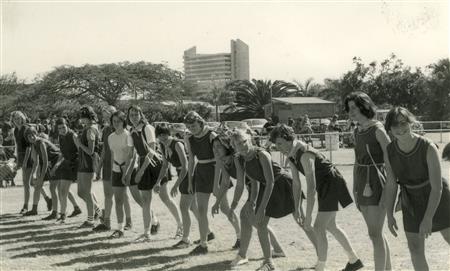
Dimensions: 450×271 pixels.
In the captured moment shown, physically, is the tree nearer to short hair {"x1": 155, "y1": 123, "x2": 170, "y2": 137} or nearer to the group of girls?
the group of girls

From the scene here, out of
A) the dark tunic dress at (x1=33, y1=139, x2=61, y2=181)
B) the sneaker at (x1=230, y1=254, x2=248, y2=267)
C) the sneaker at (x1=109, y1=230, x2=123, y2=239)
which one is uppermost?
the dark tunic dress at (x1=33, y1=139, x2=61, y2=181)

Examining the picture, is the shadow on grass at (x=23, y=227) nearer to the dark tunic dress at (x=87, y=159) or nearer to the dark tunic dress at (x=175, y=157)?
the dark tunic dress at (x=87, y=159)

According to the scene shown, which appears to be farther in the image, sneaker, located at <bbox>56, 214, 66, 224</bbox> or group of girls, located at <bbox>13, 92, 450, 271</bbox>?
sneaker, located at <bbox>56, 214, 66, 224</bbox>

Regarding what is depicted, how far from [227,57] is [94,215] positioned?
476 ft

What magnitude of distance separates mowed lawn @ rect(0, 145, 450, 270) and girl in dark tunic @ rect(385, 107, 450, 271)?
158 centimetres

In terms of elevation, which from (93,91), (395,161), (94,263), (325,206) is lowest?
(94,263)

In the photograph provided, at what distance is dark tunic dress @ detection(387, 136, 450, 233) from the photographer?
4395 mm

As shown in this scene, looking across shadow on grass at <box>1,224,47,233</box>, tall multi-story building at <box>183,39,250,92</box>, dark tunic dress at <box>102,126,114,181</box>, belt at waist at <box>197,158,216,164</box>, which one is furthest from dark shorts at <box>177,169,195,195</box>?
tall multi-story building at <box>183,39,250,92</box>

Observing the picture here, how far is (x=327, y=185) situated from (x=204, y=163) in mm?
1942

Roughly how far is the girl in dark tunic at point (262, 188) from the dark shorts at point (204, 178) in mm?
790

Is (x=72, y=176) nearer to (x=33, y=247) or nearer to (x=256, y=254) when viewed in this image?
(x=33, y=247)

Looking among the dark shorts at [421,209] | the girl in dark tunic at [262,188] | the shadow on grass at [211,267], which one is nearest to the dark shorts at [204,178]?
the girl in dark tunic at [262,188]

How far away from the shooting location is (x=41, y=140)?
1054 cm

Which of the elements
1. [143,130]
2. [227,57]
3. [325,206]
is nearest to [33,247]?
[143,130]
